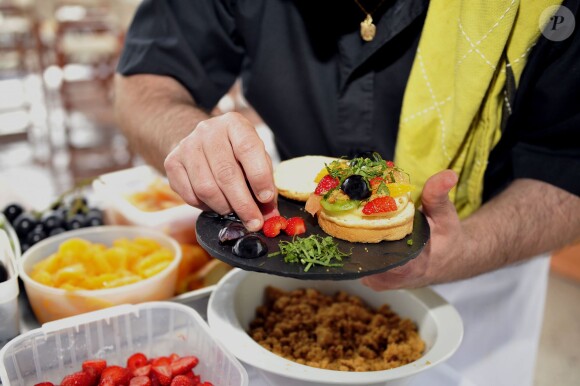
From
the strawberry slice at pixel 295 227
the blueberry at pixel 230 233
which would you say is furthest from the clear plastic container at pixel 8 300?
the strawberry slice at pixel 295 227

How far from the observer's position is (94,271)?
49.3 inches

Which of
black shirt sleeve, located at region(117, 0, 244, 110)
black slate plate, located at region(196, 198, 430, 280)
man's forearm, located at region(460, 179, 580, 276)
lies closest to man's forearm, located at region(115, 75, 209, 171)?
black shirt sleeve, located at region(117, 0, 244, 110)

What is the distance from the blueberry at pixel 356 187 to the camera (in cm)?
98

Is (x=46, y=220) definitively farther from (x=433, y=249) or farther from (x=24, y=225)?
(x=433, y=249)

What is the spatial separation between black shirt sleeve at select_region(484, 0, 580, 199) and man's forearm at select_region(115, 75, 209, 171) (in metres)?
0.80

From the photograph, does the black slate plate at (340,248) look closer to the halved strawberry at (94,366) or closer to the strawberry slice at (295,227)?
the strawberry slice at (295,227)

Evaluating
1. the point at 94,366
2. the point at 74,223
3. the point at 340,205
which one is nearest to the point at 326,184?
the point at 340,205

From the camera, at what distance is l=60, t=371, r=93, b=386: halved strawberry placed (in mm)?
964

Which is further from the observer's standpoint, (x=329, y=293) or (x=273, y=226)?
(x=329, y=293)

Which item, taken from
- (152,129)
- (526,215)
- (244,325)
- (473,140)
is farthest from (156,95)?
(526,215)

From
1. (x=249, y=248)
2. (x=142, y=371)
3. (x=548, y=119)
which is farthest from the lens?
(x=548, y=119)

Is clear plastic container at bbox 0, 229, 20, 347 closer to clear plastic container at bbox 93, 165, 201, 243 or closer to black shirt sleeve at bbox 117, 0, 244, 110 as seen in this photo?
clear plastic container at bbox 93, 165, 201, 243

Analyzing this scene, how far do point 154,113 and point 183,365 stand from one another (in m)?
0.78

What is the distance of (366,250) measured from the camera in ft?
3.17
